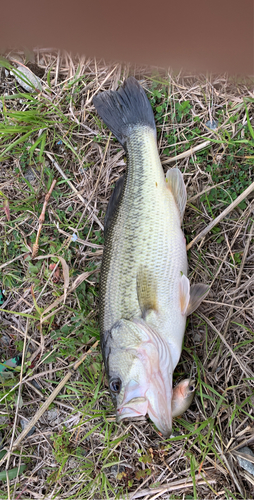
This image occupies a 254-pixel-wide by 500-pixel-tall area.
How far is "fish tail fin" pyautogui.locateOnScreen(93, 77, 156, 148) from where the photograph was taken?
2949 millimetres

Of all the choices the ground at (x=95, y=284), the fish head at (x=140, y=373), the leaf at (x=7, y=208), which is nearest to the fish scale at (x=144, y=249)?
the fish head at (x=140, y=373)

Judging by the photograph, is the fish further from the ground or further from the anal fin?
the ground

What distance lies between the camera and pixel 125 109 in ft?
9.78

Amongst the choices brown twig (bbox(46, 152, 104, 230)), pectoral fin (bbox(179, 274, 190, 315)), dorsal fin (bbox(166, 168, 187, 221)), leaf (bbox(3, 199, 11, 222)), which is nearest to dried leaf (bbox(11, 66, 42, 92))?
brown twig (bbox(46, 152, 104, 230))

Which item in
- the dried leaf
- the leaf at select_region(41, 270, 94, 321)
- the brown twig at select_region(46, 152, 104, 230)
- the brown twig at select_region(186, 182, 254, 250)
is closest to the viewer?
the brown twig at select_region(186, 182, 254, 250)

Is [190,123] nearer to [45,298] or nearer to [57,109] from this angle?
[57,109]

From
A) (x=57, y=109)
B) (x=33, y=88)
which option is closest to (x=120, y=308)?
(x=57, y=109)

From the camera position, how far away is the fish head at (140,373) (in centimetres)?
234

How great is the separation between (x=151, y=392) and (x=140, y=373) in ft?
0.53

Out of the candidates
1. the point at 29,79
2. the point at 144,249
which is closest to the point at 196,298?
the point at 144,249

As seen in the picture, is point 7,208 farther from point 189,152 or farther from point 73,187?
point 189,152

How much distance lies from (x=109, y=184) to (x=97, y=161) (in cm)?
29

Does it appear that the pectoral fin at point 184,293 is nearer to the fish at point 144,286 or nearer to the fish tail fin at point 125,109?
the fish at point 144,286

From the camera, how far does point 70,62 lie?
3.37 m
